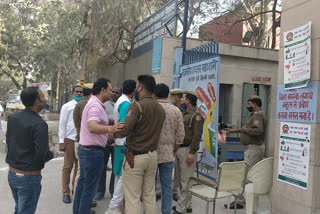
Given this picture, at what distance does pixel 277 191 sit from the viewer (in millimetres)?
4367

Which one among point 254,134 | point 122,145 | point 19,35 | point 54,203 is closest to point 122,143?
point 122,145

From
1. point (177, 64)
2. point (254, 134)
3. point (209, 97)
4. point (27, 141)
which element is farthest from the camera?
point (177, 64)

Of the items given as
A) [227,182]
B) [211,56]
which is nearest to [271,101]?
[211,56]

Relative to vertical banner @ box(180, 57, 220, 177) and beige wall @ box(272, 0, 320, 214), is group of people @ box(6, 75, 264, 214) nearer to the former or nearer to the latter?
vertical banner @ box(180, 57, 220, 177)

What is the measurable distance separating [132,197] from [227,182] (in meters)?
1.20

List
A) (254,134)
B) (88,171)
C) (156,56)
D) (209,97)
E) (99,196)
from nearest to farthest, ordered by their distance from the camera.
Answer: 1. (88,171)
2. (254,134)
3. (99,196)
4. (209,97)
5. (156,56)

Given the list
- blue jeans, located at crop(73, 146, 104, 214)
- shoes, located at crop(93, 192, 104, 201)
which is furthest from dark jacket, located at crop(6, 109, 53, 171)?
shoes, located at crop(93, 192, 104, 201)

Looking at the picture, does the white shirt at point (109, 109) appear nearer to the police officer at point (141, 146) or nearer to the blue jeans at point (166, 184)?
the blue jeans at point (166, 184)

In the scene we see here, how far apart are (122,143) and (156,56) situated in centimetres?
421

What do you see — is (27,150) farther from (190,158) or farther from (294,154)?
(294,154)

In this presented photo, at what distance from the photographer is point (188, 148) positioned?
471 cm

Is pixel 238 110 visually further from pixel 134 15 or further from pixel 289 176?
pixel 289 176

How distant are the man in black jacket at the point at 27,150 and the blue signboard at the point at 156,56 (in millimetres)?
5254

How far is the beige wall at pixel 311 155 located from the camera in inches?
150
